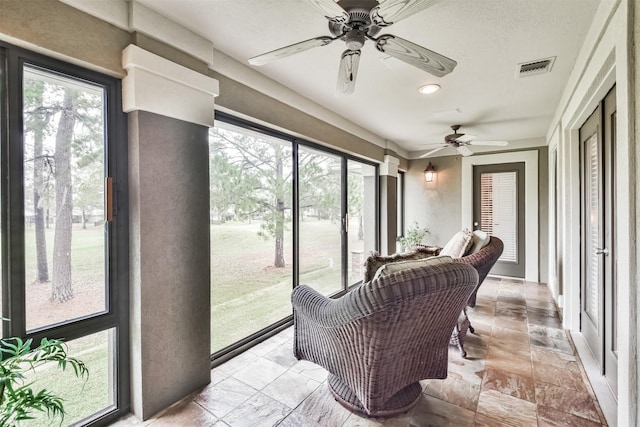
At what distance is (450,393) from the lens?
191 centimetres

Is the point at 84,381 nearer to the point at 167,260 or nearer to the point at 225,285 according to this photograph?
the point at 167,260

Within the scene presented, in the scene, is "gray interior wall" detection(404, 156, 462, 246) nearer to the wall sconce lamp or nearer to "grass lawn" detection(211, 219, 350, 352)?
the wall sconce lamp

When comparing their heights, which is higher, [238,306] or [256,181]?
[256,181]

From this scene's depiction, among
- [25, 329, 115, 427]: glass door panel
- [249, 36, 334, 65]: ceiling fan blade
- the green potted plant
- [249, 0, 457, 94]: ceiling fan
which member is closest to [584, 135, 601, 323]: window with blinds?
[249, 0, 457, 94]: ceiling fan

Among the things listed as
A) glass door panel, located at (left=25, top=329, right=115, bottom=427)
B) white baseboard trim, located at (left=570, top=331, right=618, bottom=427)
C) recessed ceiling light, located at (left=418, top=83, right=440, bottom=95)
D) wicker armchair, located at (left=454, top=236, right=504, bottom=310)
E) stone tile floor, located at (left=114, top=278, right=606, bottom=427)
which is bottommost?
stone tile floor, located at (left=114, top=278, right=606, bottom=427)

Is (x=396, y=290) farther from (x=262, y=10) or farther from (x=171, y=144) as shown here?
(x=262, y=10)

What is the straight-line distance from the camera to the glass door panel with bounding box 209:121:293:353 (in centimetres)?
236

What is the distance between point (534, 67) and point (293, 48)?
2019 millimetres

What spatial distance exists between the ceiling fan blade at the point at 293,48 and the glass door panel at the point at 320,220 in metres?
1.60

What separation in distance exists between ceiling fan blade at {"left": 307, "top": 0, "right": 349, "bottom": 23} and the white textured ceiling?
8.4 inches

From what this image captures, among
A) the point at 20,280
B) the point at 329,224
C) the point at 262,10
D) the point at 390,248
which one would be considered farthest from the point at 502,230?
the point at 20,280

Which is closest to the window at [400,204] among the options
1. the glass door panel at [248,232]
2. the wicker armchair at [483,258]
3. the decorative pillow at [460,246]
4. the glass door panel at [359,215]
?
the glass door panel at [359,215]

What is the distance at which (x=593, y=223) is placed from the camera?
2303 mm

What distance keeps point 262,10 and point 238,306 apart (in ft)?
7.16
